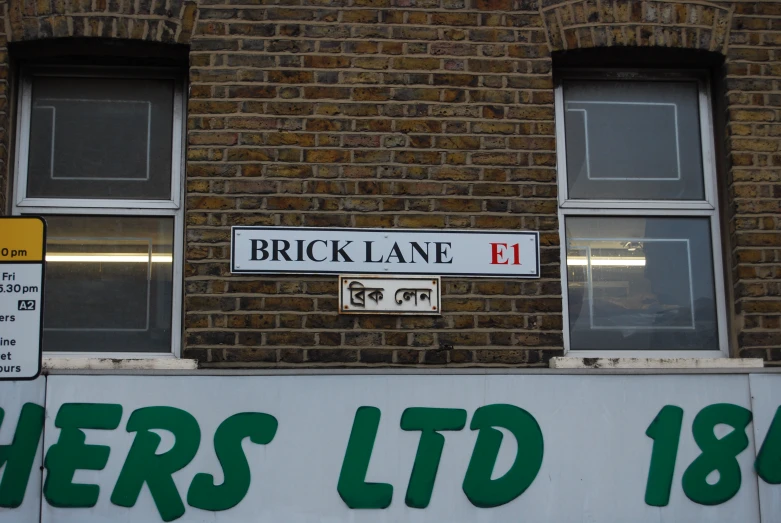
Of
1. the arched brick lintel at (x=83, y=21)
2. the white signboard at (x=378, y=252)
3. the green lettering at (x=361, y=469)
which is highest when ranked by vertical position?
the arched brick lintel at (x=83, y=21)

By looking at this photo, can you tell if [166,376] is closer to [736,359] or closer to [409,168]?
[409,168]

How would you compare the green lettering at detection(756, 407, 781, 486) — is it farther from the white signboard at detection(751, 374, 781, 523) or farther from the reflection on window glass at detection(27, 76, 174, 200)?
the reflection on window glass at detection(27, 76, 174, 200)

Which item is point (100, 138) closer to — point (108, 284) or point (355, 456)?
point (108, 284)

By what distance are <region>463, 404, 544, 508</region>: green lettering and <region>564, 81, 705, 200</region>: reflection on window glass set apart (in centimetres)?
147

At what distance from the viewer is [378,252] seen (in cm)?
551

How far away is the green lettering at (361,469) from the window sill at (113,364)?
0.97 metres

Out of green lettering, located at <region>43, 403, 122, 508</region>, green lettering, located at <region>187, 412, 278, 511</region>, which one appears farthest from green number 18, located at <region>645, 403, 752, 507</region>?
green lettering, located at <region>43, 403, 122, 508</region>

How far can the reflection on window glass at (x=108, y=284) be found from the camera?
5.54 meters

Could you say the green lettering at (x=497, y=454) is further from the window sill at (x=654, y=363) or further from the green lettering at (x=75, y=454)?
the green lettering at (x=75, y=454)

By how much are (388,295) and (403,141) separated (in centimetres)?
93

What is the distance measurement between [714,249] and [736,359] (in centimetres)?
72

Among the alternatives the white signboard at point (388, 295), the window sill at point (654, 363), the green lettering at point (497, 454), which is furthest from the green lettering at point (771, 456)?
the white signboard at point (388, 295)

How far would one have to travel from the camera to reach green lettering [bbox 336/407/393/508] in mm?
5141

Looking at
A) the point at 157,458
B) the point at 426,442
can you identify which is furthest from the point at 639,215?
the point at 157,458
